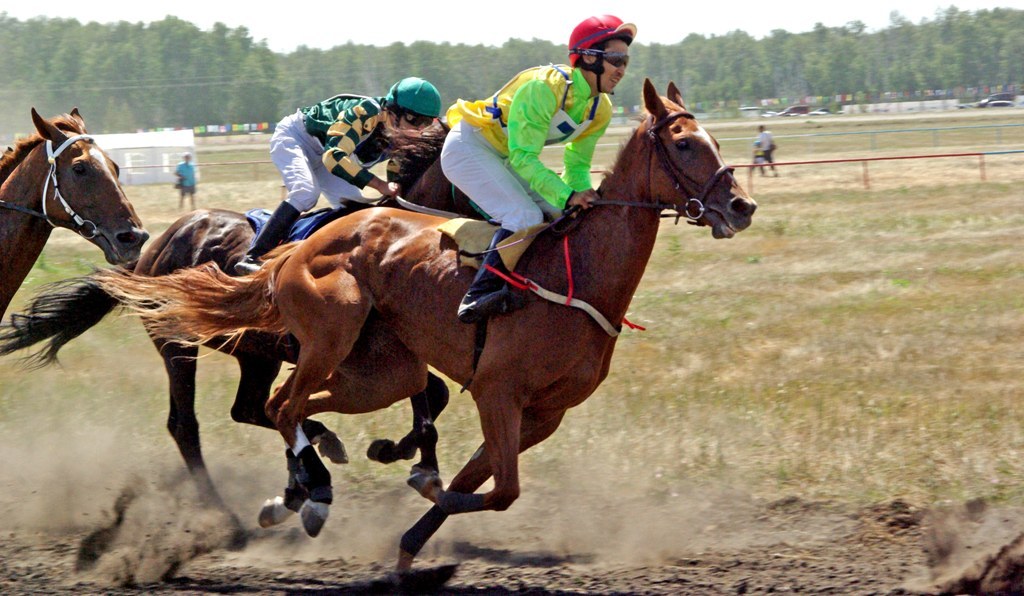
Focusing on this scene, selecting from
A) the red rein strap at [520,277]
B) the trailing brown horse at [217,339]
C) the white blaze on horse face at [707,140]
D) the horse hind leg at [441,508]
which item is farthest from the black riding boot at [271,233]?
the white blaze on horse face at [707,140]

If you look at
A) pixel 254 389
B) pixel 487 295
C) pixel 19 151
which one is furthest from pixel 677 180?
pixel 19 151

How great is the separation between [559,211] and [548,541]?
6.07 ft

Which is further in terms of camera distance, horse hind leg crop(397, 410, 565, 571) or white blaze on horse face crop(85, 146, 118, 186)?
white blaze on horse face crop(85, 146, 118, 186)

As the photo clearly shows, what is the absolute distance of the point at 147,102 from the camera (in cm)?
9631

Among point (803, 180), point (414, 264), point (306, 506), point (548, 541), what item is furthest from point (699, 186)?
point (803, 180)

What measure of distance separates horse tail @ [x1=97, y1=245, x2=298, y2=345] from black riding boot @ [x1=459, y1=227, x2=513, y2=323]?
4.84 ft

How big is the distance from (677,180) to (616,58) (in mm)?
675

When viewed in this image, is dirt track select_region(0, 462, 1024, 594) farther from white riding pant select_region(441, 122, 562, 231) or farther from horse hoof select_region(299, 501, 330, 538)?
white riding pant select_region(441, 122, 562, 231)

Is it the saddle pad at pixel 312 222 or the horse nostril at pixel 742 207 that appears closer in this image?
the horse nostril at pixel 742 207

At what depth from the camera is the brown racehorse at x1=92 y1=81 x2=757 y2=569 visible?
A: 521 cm

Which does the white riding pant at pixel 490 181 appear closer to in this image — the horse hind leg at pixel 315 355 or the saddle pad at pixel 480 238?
the saddle pad at pixel 480 238

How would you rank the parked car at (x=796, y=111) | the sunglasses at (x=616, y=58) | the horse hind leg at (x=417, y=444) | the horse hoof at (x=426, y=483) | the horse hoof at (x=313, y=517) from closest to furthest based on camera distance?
the sunglasses at (x=616, y=58) < the horse hoof at (x=313, y=517) < the horse hoof at (x=426, y=483) < the horse hind leg at (x=417, y=444) < the parked car at (x=796, y=111)

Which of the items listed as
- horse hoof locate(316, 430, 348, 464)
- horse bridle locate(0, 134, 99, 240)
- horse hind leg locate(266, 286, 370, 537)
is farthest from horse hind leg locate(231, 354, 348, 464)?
horse bridle locate(0, 134, 99, 240)

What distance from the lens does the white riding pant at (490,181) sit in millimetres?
5605
